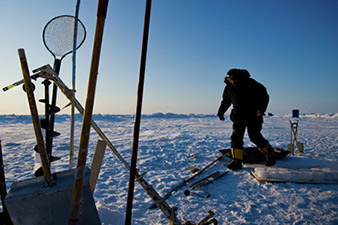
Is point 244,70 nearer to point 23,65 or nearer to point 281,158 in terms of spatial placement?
point 281,158

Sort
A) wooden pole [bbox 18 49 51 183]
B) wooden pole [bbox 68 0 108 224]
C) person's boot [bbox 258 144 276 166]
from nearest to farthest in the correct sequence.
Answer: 1. wooden pole [bbox 68 0 108 224]
2. wooden pole [bbox 18 49 51 183]
3. person's boot [bbox 258 144 276 166]

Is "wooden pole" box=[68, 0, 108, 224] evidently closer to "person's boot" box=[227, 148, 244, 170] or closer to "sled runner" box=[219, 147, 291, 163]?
"person's boot" box=[227, 148, 244, 170]

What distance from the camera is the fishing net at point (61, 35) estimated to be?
215cm

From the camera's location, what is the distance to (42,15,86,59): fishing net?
2146mm

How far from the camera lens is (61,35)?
2.22 meters

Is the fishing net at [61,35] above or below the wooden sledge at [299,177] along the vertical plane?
above

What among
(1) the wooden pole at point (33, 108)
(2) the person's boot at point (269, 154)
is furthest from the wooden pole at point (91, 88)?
(2) the person's boot at point (269, 154)

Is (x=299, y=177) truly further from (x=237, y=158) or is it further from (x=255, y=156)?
(x=255, y=156)

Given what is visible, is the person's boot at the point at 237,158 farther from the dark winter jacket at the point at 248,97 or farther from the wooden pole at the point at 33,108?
the wooden pole at the point at 33,108

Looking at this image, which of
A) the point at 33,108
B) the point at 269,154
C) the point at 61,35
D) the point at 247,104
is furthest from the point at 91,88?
the point at 269,154

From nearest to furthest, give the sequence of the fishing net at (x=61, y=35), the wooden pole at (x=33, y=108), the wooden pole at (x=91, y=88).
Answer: the wooden pole at (x=91, y=88) → the wooden pole at (x=33, y=108) → the fishing net at (x=61, y=35)

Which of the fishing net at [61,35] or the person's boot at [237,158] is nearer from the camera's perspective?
the fishing net at [61,35]

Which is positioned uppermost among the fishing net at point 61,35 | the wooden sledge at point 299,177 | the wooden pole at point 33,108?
the fishing net at point 61,35

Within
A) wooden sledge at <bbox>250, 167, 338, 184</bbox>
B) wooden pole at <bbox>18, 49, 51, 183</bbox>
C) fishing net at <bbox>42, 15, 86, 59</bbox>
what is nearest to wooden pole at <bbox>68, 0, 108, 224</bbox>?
wooden pole at <bbox>18, 49, 51, 183</bbox>
